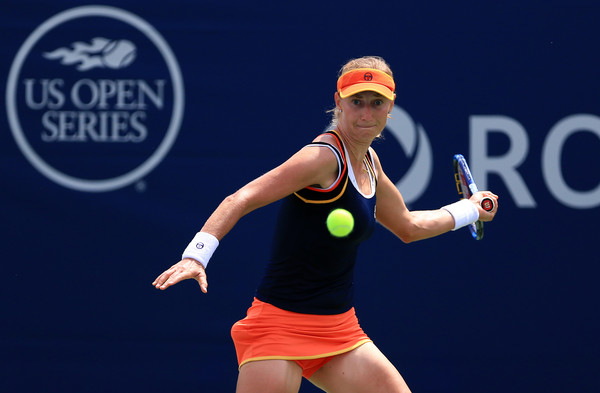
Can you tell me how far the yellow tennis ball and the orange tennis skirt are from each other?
0.32 meters

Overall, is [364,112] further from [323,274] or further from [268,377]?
[268,377]

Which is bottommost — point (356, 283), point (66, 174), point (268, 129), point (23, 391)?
point (23, 391)

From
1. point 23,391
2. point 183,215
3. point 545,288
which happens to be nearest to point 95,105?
point 183,215

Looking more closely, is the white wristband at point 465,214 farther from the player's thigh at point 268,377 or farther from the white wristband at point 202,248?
the white wristband at point 202,248

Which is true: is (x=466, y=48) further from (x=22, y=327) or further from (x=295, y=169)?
(x=22, y=327)

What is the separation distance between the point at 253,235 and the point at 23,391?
4.77 feet

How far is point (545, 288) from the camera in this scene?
165 inches

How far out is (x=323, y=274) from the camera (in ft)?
9.23

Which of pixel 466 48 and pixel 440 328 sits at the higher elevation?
pixel 466 48

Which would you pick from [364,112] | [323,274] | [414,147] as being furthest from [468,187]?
[323,274]

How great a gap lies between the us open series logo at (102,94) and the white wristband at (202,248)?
1863 mm

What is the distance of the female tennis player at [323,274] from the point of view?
2699mm

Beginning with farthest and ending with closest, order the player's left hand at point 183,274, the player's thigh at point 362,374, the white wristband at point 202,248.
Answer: the player's thigh at point 362,374 → the white wristband at point 202,248 → the player's left hand at point 183,274

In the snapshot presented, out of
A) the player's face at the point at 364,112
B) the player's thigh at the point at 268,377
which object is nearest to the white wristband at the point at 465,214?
the player's face at the point at 364,112
